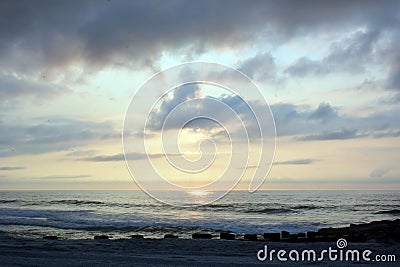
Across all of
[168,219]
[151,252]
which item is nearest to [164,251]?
[151,252]

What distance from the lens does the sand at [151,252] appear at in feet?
34.2

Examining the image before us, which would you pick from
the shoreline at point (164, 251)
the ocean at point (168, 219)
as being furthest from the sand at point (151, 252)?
the ocean at point (168, 219)

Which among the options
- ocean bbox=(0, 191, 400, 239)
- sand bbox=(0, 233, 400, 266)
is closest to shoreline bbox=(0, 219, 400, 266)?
sand bbox=(0, 233, 400, 266)

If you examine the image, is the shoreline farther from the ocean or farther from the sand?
the ocean

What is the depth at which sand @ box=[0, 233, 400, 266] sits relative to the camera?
34.2 ft

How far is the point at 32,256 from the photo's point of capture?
11398mm

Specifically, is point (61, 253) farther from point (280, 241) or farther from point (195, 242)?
point (280, 241)

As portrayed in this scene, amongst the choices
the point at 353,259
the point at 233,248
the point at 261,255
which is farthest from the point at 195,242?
the point at 353,259

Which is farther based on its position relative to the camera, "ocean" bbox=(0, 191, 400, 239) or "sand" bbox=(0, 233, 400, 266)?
"ocean" bbox=(0, 191, 400, 239)

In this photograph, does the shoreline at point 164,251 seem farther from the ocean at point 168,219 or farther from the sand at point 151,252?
the ocean at point 168,219

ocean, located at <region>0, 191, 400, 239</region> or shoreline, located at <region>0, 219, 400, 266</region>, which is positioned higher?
shoreline, located at <region>0, 219, 400, 266</region>

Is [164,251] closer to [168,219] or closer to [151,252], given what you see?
[151,252]

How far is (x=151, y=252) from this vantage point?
12.5 m

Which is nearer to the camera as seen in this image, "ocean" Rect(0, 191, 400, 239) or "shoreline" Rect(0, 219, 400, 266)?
"shoreline" Rect(0, 219, 400, 266)
